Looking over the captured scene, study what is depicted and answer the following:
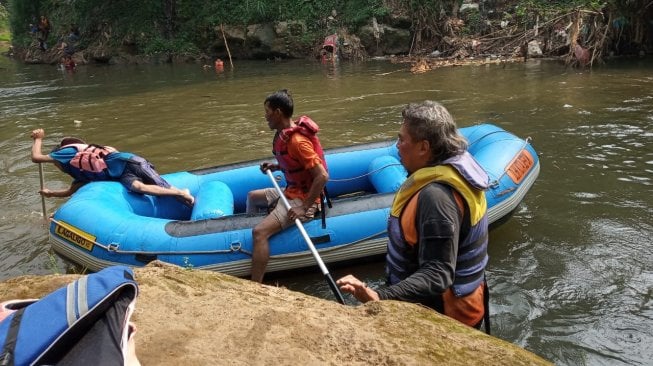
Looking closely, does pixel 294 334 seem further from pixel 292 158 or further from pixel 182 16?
pixel 182 16

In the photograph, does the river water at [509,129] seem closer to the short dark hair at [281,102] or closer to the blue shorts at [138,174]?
the blue shorts at [138,174]

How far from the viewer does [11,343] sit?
1344 millimetres

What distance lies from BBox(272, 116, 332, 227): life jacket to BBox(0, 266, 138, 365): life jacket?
8.20ft

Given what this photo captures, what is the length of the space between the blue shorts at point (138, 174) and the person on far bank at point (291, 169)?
1187 mm

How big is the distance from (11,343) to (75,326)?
144 millimetres

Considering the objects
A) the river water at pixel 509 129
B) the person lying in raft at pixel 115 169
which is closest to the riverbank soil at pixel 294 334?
the river water at pixel 509 129

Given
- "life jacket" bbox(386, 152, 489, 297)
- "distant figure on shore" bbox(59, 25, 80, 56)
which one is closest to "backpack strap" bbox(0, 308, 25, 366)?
"life jacket" bbox(386, 152, 489, 297)

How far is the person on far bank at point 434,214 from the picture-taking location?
6.97ft

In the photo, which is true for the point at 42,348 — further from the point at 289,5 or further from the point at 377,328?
the point at 289,5

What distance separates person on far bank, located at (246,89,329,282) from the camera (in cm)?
391

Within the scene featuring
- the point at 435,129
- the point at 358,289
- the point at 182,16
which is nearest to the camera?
the point at 435,129

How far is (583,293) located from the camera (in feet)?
13.2

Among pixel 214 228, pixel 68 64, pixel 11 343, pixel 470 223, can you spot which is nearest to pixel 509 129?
pixel 214 228

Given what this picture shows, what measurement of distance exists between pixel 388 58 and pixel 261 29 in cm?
481
